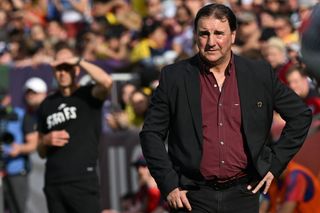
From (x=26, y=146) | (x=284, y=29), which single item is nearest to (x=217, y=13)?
(x=26, y=146)

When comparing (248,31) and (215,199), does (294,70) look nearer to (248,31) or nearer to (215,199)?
(215,199)

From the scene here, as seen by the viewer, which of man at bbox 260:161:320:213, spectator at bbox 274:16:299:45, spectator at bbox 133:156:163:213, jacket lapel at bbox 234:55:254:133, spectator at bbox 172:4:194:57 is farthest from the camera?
spectator at bbox 172:4:194:57

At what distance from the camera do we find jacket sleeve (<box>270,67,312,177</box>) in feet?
20.8

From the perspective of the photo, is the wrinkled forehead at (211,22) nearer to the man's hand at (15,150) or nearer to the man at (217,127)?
the man at (217,127)

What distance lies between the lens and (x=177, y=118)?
20.6 feet

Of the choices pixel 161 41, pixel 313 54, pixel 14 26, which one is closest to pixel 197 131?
pixel 313 54

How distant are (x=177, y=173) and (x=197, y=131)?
0.30 m

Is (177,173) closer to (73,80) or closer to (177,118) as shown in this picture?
(177,118)

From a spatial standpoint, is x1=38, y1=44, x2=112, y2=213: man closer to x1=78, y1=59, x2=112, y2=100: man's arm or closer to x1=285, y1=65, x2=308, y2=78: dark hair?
x1=78, y1=59, x2=112, y2=100: man's arm

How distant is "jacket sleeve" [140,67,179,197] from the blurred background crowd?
66.5 inches

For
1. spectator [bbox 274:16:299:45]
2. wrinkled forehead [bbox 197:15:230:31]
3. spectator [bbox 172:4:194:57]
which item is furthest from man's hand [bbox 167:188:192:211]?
spectator [bbox 172:4:194:57]

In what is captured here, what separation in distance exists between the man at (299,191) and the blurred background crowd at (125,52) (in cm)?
9

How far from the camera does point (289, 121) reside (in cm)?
639

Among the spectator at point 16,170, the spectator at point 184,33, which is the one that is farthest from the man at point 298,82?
the spectator at point 184,33
